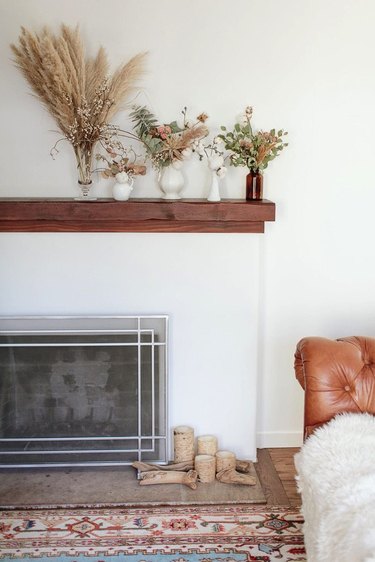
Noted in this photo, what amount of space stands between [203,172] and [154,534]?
1.56m

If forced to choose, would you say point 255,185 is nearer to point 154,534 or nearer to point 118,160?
point 118,160

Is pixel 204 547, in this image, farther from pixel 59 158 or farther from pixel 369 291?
pixel 59 158

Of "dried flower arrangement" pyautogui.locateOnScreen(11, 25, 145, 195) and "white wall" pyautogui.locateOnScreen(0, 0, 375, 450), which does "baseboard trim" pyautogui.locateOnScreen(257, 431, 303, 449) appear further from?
"dried flower arrangement" pyautogui.locateOnScreen(11, 25, 145, 195)

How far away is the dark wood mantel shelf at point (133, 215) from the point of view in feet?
9.51

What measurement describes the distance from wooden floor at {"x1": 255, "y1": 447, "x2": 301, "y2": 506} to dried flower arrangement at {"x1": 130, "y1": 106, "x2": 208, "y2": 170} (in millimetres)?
1408

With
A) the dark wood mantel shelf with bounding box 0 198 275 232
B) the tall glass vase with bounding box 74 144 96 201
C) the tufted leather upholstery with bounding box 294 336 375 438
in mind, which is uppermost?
the tall glass vase with bounding box 74 144 96 201

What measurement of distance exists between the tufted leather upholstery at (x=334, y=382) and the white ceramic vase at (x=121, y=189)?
3.64 feet

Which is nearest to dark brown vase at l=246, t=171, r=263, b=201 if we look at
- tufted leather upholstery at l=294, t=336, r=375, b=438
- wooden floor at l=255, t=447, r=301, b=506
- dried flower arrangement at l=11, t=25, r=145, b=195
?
dried flower arrangement at l=11, t=25, r=145, b=195

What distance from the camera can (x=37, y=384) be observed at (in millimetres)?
3047

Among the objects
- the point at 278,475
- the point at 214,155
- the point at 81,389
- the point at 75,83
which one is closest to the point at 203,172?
the point at 214,155

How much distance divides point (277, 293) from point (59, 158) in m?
1.18

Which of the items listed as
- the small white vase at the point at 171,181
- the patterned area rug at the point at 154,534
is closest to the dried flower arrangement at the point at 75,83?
the small white vase at the point at 171,181

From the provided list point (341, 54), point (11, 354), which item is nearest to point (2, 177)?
point (11, 354)

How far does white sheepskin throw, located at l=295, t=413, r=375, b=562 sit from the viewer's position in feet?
5.71
